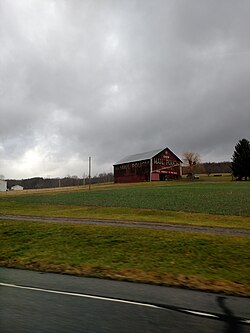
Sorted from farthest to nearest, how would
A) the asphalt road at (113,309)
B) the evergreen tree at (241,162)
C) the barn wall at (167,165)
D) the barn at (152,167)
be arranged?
the barn wall at (167,165), the barn at (152,167), the evergreen tree at (241,162), the asphalt road at (113,309)

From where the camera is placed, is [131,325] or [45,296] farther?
Result: [45,296]

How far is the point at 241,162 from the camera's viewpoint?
90375 millimetres

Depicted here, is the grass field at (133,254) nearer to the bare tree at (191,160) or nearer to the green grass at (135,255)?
the green grass at (135,255)

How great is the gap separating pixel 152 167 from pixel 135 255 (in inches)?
3163

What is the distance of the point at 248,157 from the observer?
8944cm

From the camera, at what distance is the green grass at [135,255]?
9.18 metres

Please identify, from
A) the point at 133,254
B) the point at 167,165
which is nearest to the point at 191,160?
the point at 167,165

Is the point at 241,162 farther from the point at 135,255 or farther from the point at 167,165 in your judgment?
the point at 135,255

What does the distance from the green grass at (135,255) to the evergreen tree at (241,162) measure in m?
80.3

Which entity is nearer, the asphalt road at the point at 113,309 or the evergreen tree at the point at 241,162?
the asphalt road at the point at 113,309

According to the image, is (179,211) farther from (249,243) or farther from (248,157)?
(248,157)

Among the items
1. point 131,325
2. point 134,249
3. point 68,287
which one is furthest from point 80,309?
point 134,249

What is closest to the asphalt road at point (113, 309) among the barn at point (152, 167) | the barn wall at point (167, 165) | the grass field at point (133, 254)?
the grass field at point (133, 254)

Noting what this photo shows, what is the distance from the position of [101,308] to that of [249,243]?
31.5 ft
